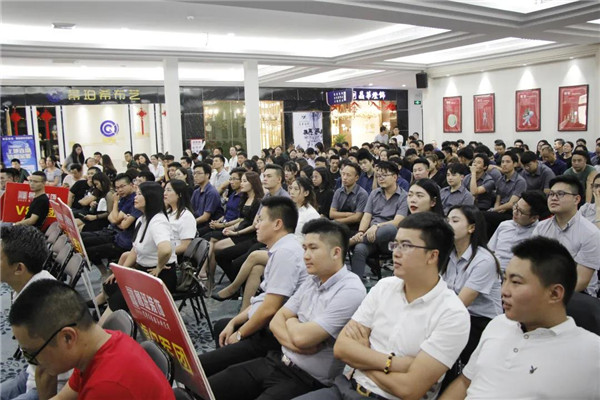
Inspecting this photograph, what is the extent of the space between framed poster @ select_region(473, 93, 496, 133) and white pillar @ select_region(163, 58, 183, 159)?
7.89 m

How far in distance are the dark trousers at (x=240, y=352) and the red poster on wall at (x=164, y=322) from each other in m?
0.34

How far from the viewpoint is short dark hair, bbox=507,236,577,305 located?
1660 millimetres

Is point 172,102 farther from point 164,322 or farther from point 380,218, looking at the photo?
point 164,322

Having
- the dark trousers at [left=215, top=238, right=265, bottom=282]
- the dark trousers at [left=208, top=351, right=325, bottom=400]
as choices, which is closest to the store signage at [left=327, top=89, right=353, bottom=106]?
the dark trousers at [left=215, top=238, right=265, bottom=282]

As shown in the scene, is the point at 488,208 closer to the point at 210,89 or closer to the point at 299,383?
the point at 299,383

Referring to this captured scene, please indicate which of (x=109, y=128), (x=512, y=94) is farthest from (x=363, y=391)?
(x=109, y=128)

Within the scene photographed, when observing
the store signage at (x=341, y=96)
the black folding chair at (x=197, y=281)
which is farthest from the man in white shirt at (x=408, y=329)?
the store signage at (x=341, y=96)

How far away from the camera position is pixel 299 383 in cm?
223

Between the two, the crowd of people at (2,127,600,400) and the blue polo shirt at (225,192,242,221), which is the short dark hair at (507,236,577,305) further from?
the blue polo shirt at (225,192,242,221)

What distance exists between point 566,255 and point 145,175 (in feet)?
15.9

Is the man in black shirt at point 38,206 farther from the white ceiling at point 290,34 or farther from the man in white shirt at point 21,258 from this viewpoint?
the man in white shirt at point 21,258

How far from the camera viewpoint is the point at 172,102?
1036 cm

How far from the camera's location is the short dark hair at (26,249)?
255 cm

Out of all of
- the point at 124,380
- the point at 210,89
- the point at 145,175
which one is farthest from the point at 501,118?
the point at 124,380
